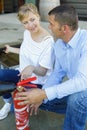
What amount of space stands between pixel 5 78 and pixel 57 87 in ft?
2.40

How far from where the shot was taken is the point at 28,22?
2150 millimetres

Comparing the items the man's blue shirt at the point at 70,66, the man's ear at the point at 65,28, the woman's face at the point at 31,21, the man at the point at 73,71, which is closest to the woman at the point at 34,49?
the woman's face at the point at 31,21

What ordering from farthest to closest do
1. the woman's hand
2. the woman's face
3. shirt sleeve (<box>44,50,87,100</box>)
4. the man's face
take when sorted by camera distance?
the woman's face
the woman's hand
the man's face
shirt sleeve (<box>44,50,87,100</box>)

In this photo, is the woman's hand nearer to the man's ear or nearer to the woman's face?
the woman's face

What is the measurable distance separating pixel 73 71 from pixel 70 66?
1.7 inches

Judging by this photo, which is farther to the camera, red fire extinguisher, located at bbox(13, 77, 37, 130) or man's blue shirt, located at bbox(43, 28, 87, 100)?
red fire extinguisher, located at bbox(13, 77, 37, 130)

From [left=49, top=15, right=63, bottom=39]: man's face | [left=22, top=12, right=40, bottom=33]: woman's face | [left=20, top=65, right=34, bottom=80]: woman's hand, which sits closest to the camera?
[left=49, top=15, right=63, bottom=39]: man's face

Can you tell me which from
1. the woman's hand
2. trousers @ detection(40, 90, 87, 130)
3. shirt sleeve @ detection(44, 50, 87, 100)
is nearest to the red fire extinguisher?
the woman's hand

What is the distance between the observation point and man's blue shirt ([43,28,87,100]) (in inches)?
67.1

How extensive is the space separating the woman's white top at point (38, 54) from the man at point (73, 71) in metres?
0.21

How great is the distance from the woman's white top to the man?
8.2 inches

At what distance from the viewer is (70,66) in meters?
1.94

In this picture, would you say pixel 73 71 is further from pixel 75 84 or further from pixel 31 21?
pixel 31 21

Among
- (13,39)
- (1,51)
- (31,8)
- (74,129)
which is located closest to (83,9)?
(13,39)
